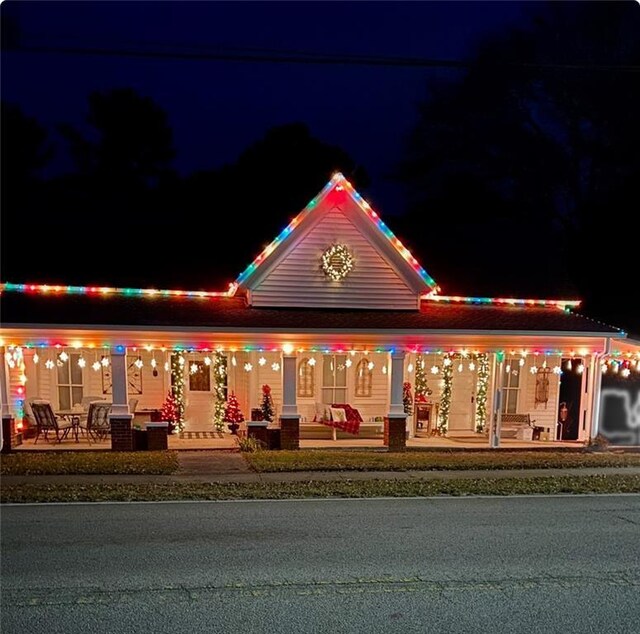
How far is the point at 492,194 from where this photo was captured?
34.5 metres

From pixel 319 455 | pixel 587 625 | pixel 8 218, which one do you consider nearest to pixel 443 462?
pixel 319 455

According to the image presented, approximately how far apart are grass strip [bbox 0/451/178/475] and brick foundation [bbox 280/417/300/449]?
246cm

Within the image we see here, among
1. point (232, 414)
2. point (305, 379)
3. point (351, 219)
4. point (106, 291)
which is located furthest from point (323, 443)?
point (106, 291)

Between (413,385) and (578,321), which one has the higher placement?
(578,321)

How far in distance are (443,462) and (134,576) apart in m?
7.32

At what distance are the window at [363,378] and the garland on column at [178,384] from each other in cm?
503

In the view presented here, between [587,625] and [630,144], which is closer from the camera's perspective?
[587,625]

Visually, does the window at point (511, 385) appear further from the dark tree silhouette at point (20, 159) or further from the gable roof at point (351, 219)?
the dark tree silhouette at point (20, 159)

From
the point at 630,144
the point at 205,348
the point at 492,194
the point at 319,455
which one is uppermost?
the point at 630,144

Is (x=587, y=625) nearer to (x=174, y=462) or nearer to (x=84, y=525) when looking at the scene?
(x=84, y=525)

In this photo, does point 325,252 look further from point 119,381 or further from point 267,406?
point 119,381

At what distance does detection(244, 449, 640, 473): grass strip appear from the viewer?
10.9 metres

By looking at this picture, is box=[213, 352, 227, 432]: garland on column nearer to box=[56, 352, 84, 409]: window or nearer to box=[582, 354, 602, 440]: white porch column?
box=[56, 352, 84, 409]: window

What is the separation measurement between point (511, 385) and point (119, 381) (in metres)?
11.0
